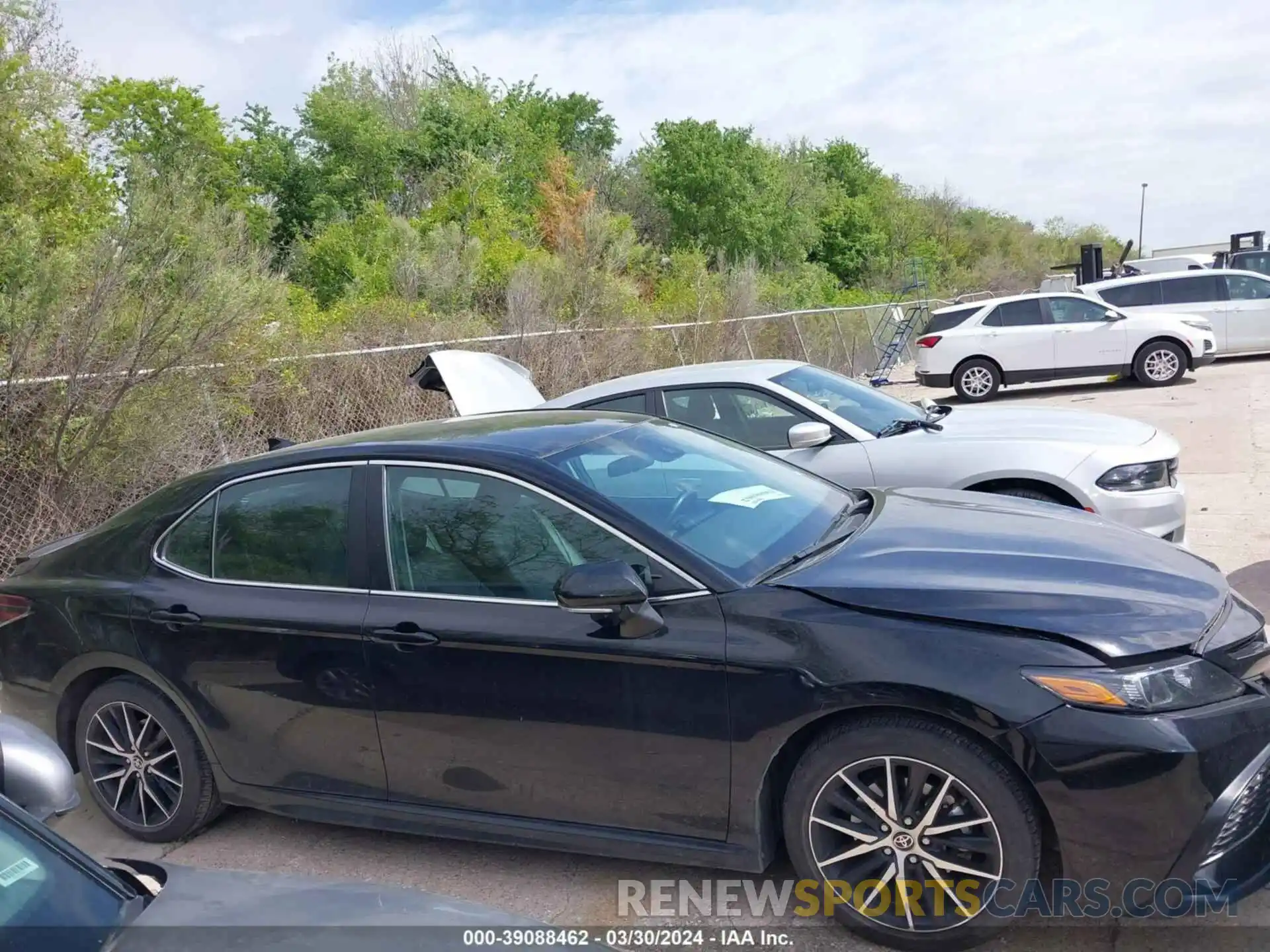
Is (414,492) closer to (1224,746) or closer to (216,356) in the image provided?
(1224,746)

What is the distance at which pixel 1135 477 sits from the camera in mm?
6145

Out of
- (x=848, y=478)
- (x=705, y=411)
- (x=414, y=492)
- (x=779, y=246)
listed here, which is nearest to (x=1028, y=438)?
(x=848, y=478)

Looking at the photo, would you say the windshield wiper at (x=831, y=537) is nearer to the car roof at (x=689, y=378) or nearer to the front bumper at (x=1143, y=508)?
the front bumper at (x=1143, y=508)

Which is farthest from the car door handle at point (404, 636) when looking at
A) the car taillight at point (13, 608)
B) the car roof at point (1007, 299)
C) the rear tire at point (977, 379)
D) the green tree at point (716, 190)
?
the green tree at point (716, 190)

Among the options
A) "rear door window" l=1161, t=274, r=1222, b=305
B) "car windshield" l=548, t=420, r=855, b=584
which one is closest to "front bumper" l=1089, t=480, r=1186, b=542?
"car windshield" l=548, t=420, r=855, b=584

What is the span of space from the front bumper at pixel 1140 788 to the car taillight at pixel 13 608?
3.84 meters

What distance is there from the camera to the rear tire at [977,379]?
17.9m

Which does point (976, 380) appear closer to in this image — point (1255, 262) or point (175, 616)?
point (1255, 262)

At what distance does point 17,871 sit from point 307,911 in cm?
55

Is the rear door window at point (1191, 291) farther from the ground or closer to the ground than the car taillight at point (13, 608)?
farther from the ground

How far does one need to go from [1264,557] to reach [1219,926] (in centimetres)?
452

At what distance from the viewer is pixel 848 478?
6441 mm

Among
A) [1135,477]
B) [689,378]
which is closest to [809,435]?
[689,378]

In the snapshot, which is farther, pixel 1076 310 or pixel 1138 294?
pixel 1138 294
